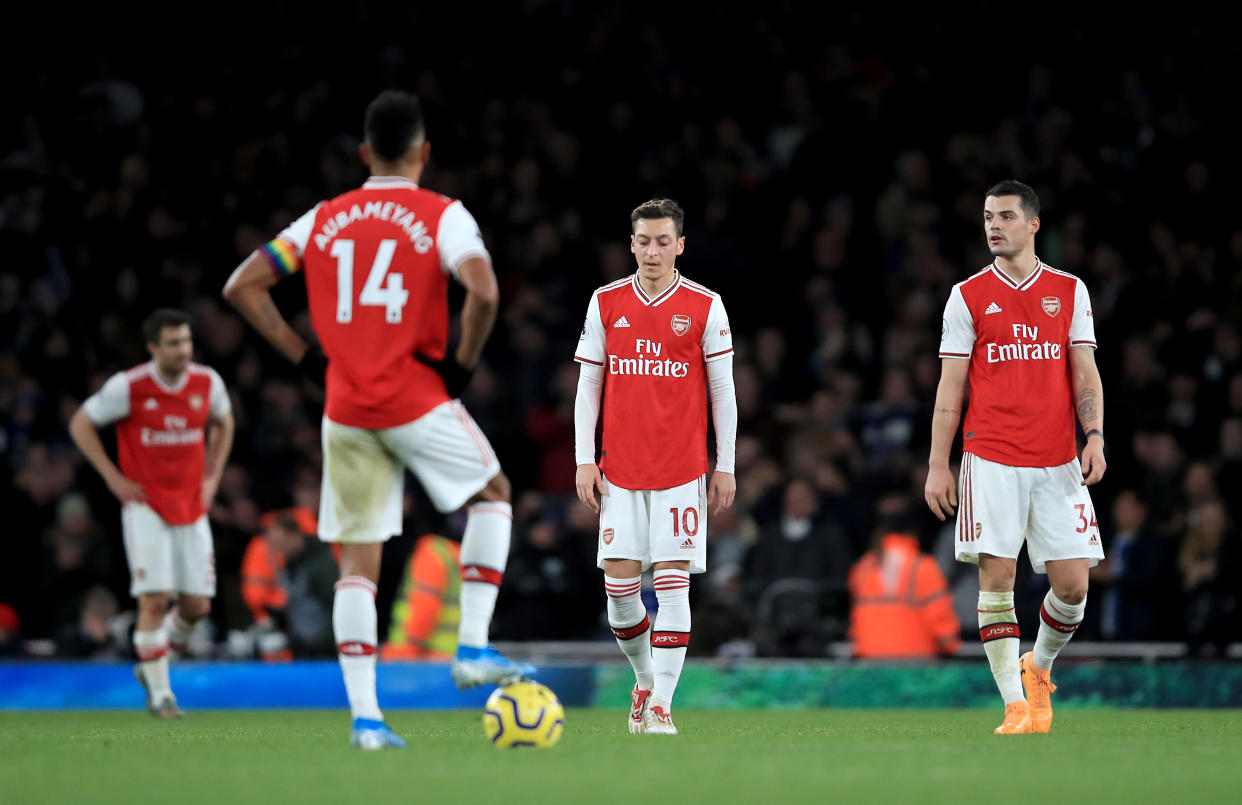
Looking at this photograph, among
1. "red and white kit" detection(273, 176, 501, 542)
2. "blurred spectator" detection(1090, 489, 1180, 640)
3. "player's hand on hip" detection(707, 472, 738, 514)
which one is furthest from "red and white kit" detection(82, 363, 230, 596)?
"blurred spectator" detection(1090, 489, 1180, 640)

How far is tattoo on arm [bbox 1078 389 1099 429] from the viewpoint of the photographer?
848 cm

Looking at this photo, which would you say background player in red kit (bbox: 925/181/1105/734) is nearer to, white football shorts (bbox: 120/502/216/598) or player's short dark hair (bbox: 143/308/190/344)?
player's short dark hair (bbox: 143/308/190/344)

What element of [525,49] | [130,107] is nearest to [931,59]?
[525,49]

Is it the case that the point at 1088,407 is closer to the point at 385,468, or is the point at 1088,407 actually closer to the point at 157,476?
the point at 385,468

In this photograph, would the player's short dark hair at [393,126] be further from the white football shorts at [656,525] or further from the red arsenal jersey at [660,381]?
the white football shorts at [656,525]

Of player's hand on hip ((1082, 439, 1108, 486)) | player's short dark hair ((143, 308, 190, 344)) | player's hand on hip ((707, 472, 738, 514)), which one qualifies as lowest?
player's hand on hip ((707, 472, 738, 514))

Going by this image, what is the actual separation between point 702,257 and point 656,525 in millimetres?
9714

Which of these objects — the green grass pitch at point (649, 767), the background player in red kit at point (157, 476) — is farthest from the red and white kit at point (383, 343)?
the background player in red kit at point (157, 476)

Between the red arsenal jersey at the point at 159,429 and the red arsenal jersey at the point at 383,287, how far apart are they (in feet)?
17.0

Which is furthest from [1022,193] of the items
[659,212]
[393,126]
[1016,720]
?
[393,126]

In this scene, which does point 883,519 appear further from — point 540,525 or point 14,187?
point 14,187

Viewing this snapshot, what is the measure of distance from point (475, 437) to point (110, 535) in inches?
422

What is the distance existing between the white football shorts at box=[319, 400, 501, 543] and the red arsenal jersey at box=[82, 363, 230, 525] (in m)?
5.18

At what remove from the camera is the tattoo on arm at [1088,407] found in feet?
27.8
